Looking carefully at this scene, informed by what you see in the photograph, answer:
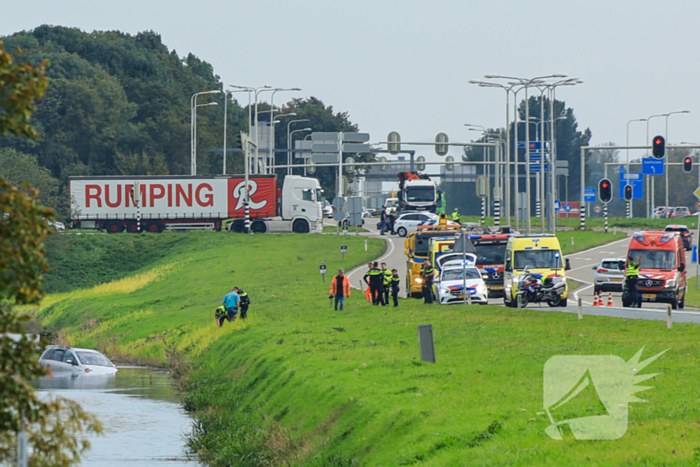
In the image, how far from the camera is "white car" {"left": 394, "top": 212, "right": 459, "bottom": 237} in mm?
69375

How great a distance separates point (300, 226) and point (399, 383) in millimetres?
54724

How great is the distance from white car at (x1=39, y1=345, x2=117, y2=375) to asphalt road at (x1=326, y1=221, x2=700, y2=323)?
537 inches

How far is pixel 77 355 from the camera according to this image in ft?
114

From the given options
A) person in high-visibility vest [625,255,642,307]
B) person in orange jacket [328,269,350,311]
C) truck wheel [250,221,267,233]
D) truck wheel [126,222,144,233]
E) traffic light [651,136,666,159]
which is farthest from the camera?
truck wheel [126,222,144,233]

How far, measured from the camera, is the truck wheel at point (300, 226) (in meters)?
71.5

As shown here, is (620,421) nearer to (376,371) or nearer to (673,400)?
(673,400)

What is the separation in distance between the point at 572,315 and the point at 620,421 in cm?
1675

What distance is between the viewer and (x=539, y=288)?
112 feet

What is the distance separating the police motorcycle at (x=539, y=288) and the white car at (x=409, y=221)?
114ft

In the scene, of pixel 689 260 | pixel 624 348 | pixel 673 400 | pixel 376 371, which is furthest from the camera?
pixel 689 260

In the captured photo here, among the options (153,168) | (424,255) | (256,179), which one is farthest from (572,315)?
(153,168)

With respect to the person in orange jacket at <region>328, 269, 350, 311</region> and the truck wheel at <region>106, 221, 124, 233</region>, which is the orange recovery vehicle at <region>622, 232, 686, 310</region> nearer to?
the person in orange jacket at <region>328, 269, 350, 311</region>

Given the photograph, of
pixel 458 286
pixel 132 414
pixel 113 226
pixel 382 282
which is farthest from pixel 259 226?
pixel 132 414

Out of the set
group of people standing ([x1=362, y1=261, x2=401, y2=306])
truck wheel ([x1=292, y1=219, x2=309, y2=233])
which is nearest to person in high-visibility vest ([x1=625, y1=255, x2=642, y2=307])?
group of people standing ([x1=362, y1=261, x2=401, y2=306])
